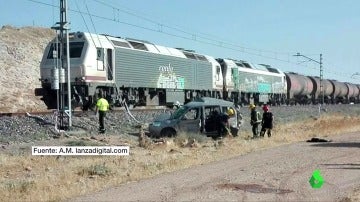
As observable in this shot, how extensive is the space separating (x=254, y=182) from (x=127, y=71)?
1892 centimetres

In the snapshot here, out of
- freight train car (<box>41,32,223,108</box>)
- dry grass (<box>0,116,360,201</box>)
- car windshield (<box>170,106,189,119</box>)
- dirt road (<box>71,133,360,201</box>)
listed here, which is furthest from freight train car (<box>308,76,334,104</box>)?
dirt road (<box>71,133,360,201</box>)

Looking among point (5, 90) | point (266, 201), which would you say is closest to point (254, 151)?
point (266, 201)

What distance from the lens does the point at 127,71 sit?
92.7 feet

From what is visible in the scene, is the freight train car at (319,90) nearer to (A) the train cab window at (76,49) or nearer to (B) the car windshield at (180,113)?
(A) the train cab window at (76,49)

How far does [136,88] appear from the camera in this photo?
96.4ft

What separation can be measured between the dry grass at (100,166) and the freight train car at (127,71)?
22.2 feet

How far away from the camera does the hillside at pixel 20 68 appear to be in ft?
157

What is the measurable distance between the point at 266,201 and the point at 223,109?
480 inches

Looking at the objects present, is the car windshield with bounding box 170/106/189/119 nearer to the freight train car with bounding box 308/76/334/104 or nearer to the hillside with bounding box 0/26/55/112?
the hillside with bounding box 0/26/55/112

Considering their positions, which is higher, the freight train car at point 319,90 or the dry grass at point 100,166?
the freight train car at point 319,90

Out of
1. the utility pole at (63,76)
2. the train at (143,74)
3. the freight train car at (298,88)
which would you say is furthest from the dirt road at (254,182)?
the freight train car at (298,88)

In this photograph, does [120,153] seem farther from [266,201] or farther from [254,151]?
[266,201]

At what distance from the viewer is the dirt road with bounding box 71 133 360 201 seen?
28.3 feet

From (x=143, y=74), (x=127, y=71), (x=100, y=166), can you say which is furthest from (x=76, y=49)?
(x=100, y=166)
